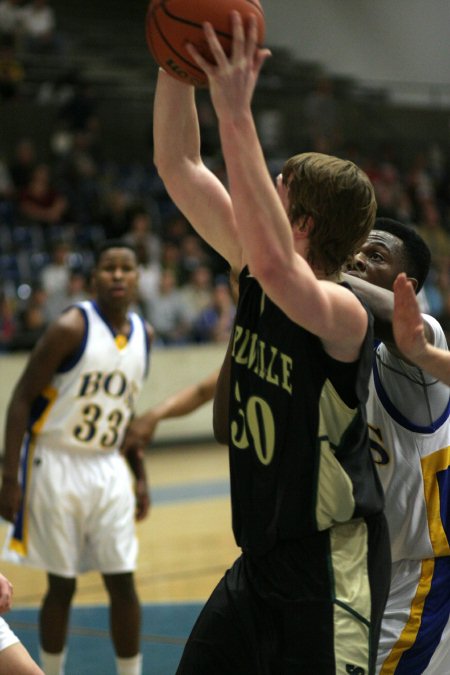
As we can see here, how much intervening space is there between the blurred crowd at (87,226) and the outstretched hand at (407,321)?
9.05 meters

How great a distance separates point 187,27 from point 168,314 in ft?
37.0

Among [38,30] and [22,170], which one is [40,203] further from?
[38,30]

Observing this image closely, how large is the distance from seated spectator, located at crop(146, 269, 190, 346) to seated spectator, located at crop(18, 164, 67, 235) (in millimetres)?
1729

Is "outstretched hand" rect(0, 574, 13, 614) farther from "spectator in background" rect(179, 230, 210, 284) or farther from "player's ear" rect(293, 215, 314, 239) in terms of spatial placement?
"spectator in background" rect(179, 230, 210, 284)

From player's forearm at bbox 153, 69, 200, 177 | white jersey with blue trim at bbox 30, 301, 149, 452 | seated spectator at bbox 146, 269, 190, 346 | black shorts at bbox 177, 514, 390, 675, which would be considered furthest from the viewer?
seated spectator at bbox 146, 269, 190, 346

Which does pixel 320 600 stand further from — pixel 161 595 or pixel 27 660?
pixel 161 595

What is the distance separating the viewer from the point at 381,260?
3.41m

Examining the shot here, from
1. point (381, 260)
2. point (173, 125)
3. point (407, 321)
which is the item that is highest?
point (173, 125)

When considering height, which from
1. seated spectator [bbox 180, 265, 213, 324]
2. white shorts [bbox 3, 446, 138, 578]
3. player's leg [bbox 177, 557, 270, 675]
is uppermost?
player's leg [bbox 177, 557, 270, 675]

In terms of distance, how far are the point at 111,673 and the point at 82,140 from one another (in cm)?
1194

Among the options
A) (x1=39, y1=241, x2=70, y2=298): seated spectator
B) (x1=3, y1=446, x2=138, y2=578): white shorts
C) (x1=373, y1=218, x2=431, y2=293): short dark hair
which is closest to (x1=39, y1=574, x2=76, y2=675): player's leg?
(x1=3, y1=446, x2=138, y2=578): white shorts

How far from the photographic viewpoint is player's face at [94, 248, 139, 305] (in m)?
5.65

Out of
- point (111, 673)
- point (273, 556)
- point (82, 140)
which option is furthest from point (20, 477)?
point (82, 140)

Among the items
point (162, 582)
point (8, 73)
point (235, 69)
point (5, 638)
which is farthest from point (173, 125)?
point (8, 73)
